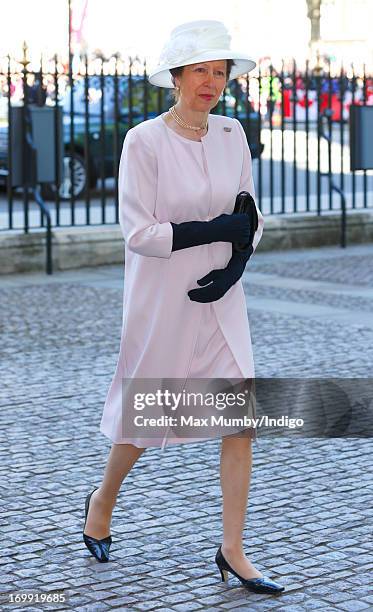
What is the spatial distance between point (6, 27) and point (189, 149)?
52537mm

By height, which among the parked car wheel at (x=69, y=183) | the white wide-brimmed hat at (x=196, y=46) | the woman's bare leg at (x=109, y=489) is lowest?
the parked car wheel at (x=69, y=183)

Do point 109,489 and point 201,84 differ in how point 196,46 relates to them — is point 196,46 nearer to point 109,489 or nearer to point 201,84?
point 201,84

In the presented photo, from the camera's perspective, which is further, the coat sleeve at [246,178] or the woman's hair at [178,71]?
the coat sleeve at [246,178]

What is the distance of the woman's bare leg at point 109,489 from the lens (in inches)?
174

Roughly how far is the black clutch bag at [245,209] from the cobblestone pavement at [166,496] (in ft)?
3.45

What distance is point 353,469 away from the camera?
5742 millimetres

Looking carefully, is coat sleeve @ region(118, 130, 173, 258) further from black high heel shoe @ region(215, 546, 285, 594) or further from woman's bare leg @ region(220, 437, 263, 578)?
black high heel shoe @ region(215, 546, 285, 594)

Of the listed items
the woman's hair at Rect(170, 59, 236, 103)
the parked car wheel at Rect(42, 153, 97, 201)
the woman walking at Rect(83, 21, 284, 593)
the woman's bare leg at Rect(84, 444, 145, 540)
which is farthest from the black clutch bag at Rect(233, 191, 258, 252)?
the parked car wheel at Rect(42, 153, 97, 201)

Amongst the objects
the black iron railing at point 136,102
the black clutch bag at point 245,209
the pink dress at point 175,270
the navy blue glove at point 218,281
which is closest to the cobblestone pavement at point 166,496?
the pink dress at point 175,270

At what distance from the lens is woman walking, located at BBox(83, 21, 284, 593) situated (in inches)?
166

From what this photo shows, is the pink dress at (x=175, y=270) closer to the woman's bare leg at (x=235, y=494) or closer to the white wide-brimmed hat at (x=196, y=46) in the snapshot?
the woman's bare leg at (x=235, y=494)

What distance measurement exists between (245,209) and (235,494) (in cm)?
88

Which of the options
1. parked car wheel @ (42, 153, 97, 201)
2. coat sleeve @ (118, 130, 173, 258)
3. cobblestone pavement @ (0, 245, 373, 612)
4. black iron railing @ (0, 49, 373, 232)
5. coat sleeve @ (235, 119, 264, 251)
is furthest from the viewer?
parked car wheel @ (42, 153, 97, 201)

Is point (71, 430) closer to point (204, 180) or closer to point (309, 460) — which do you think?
point (309, 460)
